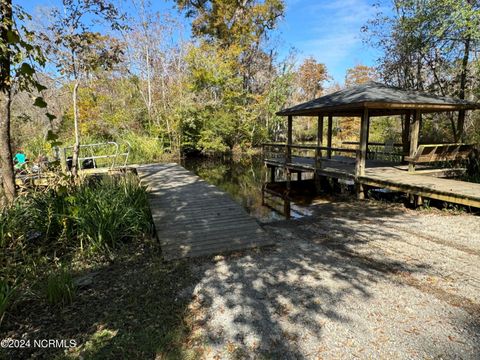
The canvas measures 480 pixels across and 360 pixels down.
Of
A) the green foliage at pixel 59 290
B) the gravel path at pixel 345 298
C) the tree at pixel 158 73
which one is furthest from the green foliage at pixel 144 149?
the green foliage at pixel 59 290

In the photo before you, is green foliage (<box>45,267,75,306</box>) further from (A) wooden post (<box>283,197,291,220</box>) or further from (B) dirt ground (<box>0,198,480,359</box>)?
(A) wooden post (<box>283,197,291,220</box>)

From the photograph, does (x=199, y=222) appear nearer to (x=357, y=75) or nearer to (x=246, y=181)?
(x=246, y=181)

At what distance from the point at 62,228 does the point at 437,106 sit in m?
9.58

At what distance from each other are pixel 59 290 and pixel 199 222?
103 inches

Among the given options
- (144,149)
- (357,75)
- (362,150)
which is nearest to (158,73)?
(144,149)

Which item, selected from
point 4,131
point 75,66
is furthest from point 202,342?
point 75,66

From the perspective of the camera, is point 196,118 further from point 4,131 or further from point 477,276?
point 477,276

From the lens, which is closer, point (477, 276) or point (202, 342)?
point (202, 342)

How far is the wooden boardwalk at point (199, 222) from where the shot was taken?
4371 mm

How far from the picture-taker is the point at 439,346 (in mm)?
2369

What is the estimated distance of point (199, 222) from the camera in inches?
208

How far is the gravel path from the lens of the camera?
240cm

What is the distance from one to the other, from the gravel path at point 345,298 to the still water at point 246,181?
401cm

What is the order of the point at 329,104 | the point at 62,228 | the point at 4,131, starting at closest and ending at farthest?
the point at 4,131
the point at 62,228
the point at 329,104
